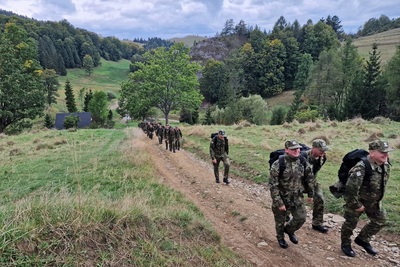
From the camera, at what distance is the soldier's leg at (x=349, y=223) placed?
5726 millimetres

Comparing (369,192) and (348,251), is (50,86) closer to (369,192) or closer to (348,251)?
(348,251)

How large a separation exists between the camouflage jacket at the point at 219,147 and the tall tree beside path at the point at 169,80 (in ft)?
98.3

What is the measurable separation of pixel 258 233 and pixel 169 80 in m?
36.7

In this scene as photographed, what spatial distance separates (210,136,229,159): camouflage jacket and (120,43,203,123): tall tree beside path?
2995 cm

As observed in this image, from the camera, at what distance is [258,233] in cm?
694

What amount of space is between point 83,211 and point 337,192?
4.85 m

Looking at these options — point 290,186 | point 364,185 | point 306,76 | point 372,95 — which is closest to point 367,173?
point 364,185

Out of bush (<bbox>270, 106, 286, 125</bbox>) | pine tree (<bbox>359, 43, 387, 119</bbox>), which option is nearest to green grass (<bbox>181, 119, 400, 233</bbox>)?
pine tree (<bbox>359, 43, 387, 119</bbox>)

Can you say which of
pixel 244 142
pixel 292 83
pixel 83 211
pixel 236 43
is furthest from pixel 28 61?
pixel 236 43

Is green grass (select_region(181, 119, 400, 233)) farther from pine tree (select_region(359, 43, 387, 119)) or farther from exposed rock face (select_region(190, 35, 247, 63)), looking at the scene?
exposed rock face (select_region(190, 35, 247, 63))

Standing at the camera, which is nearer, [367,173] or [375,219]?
[367,173]

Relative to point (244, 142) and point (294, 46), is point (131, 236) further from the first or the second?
point (294, 46)

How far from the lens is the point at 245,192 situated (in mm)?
10508

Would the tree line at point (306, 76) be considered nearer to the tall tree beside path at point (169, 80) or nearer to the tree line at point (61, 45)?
the tall tree beside path at point (169, 80)
